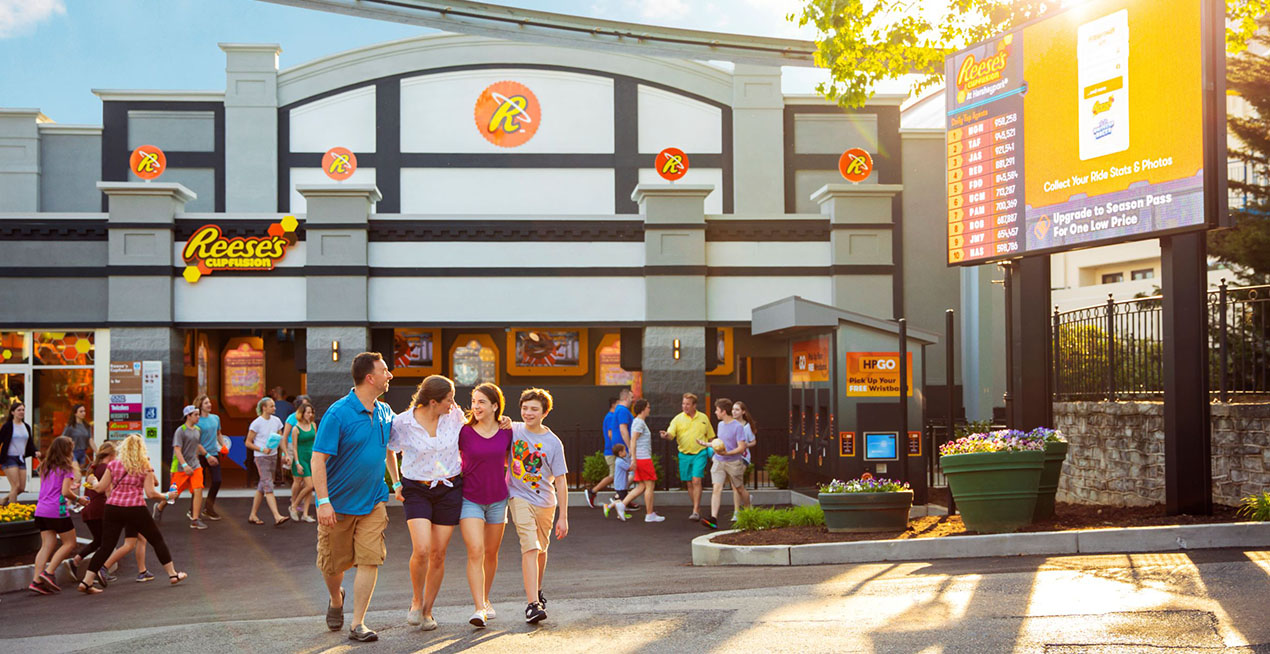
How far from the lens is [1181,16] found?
36.4ft

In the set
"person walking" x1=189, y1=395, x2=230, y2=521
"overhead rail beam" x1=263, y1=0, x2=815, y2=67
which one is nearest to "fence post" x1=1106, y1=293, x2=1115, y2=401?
"overhead rail beam" x1=263, y1=0, x2=815, y2=67

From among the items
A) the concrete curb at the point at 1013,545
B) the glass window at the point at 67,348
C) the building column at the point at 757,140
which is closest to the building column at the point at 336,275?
the glass window at the point at 67,348

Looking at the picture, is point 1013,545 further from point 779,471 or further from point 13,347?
point 13,347

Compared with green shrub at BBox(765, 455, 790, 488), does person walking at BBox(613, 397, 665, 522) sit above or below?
above

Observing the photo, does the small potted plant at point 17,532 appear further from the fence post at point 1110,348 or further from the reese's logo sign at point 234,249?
the fence post at point 1110,348

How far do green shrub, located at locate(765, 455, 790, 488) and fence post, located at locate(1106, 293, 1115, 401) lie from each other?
6.46 m

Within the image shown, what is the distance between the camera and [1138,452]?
1396cm

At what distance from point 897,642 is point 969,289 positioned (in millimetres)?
22898

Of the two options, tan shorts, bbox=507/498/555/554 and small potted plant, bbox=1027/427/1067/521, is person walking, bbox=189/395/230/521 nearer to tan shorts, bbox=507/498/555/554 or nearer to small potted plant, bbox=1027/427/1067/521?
tan shorts, bbox=507/498/555/554

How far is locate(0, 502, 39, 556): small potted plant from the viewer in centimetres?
1276

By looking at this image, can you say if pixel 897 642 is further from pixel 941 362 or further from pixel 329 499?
pixel 941 362

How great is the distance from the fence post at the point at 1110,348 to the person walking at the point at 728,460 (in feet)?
15.6

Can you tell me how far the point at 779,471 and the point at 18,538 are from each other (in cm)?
1209

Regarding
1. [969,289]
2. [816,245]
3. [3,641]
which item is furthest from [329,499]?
[969,289]
